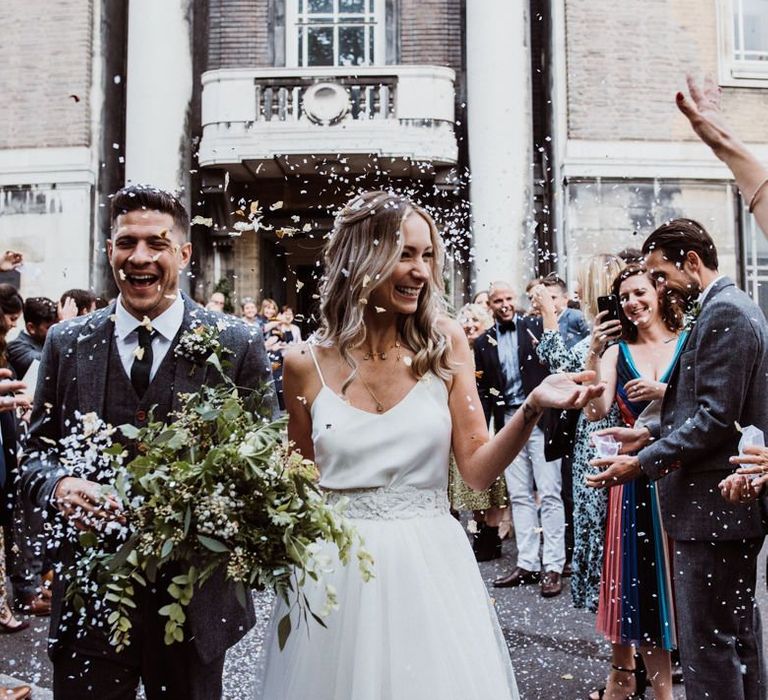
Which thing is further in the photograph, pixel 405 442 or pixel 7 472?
pixel 7 472

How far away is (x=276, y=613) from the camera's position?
275 centimetres

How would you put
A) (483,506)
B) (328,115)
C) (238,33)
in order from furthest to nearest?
1. (238,33)
2. (328,115)
3. (483,506)

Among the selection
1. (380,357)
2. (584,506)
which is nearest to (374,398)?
(380,357)

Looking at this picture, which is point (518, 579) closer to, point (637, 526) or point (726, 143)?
point (637, 526)

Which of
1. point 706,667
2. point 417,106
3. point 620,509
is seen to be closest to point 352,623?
point 706,667

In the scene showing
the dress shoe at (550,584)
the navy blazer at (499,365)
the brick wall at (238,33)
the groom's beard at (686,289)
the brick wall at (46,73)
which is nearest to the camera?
the groom's beard at (686,289)

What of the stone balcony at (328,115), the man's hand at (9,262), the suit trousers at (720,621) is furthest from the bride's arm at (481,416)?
the stone balcony at (328,115)

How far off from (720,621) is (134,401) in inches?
87.3

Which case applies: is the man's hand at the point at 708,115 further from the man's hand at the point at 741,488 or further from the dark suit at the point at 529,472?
the dark suit at the point at 529,472

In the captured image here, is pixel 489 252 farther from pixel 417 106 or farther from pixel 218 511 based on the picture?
pixel 218 511

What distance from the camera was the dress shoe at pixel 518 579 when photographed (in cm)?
710

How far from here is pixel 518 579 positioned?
716 cm

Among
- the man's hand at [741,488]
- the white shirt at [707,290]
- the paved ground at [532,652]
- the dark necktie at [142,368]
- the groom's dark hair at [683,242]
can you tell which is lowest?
the paved ground at [532,652]

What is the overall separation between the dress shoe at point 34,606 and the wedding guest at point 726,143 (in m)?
5.57
